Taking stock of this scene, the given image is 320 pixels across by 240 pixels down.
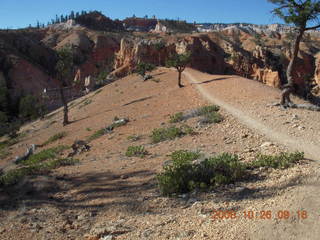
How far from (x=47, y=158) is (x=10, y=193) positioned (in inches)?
238

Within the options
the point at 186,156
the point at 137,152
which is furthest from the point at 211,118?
the point at 186,156

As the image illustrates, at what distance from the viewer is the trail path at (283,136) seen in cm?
432

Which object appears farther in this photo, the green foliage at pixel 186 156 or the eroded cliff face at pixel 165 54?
the eroded cliff face at pixel 165 54

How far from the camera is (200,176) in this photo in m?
6.57

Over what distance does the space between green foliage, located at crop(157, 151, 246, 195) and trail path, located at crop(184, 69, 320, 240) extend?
4.17ft

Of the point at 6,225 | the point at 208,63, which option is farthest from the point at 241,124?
the point at 208,63

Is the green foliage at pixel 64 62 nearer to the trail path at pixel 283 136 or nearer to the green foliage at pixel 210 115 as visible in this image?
the trail path at pixel 283 136

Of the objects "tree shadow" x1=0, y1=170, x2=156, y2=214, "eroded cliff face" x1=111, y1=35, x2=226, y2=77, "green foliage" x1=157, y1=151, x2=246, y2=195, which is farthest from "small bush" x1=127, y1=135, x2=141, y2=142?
"eroded cliff face" x1=111, y1=35, x2=226, y2=77

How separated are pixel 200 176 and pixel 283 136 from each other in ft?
13.3

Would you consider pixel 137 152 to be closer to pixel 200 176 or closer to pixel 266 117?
pixel 200 176

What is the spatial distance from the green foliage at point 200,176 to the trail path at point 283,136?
1.27m

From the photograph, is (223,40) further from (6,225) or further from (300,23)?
(6,225)

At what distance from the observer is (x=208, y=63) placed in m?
56.7
